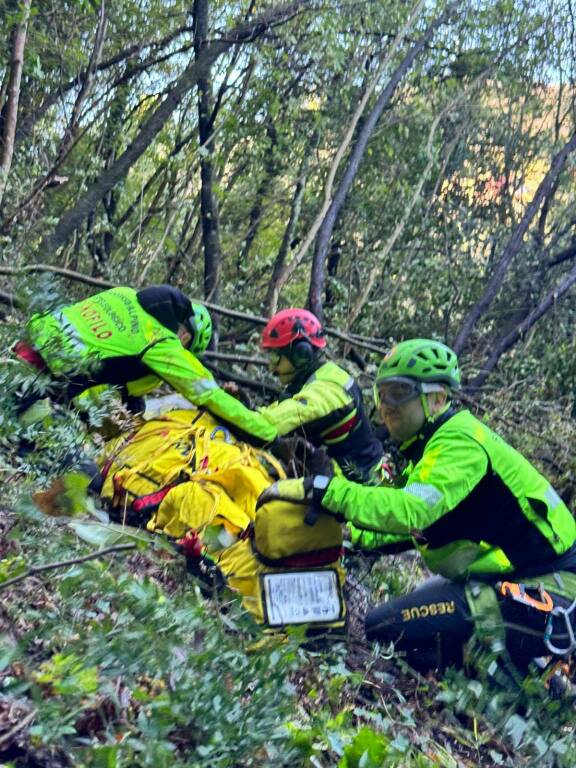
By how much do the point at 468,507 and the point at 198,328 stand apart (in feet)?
7.54

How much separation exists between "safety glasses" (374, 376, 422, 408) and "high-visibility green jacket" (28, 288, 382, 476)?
0.99 metres

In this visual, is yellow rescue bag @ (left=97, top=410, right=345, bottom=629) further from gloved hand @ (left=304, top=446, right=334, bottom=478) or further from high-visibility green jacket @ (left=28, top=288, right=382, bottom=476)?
gloved hand @ (left=304, top=446, right=334, bottom=478)

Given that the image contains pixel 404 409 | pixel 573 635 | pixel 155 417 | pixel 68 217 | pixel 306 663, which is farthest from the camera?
pixel 68 217

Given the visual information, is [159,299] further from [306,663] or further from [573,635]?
[573,635]

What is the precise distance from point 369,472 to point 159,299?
1709 mm

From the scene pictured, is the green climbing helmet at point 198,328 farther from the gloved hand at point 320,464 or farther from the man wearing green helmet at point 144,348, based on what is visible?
the gloved hand at point 320,464

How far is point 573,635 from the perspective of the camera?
152 inches

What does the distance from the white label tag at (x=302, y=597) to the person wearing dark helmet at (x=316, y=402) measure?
1156mm

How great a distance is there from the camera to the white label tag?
158 inches

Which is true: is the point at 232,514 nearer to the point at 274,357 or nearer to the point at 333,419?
the point at 333,419

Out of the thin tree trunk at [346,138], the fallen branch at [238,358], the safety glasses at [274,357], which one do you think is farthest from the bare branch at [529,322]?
the safety glasses at [274,357]

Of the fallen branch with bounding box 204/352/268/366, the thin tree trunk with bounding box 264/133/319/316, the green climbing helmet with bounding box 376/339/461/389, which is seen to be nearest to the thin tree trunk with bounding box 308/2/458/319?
the thin tree trunk with bounding box 264/133/319/316

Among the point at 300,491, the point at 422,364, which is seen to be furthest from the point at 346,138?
the point at 300,491

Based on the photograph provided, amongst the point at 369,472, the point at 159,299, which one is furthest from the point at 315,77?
the point at 369,472
